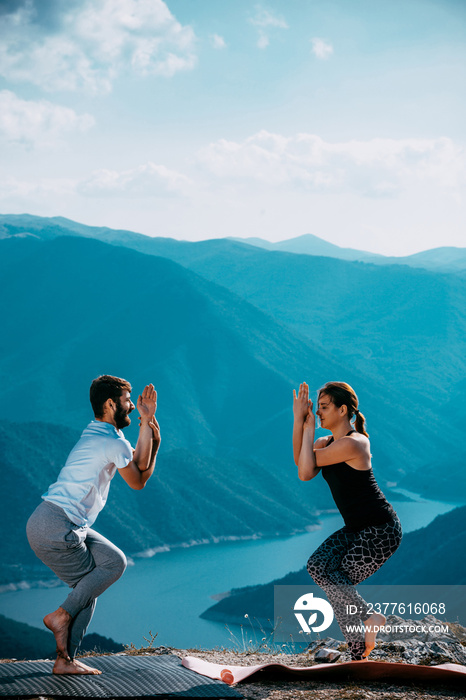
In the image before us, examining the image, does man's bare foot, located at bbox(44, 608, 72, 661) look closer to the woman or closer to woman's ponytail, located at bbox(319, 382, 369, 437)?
the woman

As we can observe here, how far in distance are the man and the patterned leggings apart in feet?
2.90

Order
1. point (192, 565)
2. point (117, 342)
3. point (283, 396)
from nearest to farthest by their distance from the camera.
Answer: point (192, 565)
point (283, 396)
point (117, 342)

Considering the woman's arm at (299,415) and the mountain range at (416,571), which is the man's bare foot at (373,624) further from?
the mountain range at (416,571)

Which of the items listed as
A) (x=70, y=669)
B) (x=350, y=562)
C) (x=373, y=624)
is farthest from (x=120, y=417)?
(x=373, y=624)

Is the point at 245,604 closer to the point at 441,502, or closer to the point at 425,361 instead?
the point at 441,502

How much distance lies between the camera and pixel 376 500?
335 cm

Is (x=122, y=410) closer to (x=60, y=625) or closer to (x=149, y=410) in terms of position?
(x=149, y=410)

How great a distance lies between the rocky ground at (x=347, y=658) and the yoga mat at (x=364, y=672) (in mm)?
33

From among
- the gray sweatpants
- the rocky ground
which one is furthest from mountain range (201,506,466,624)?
the gray sweatpants

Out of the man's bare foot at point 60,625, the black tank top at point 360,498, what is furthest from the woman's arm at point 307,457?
the man's bare foot at point 60,625

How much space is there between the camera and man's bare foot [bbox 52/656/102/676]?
319cm

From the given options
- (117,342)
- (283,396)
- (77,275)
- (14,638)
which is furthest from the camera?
(77,275)

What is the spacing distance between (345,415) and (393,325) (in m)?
148

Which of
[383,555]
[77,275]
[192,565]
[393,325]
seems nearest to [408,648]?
[383,555]
